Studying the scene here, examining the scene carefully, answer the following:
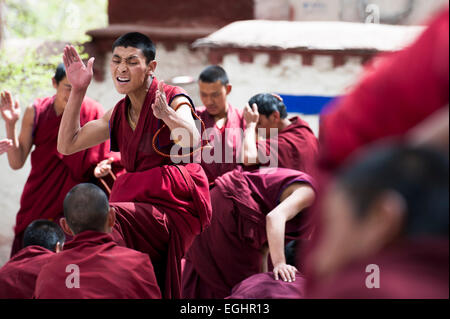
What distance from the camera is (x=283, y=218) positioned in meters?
3.59

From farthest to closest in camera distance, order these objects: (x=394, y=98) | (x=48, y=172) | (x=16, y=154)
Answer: (x=48, y=172), (x=16, y=154), (x=394, y=98)

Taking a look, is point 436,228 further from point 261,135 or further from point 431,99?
point 261,135

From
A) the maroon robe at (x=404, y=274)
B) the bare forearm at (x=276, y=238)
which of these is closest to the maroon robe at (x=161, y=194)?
the bare forearm at (x=276, y=238)

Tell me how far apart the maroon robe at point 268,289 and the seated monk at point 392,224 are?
180 cm

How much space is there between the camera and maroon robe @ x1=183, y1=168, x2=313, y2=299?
4023 millimetres

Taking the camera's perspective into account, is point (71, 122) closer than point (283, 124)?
Yes

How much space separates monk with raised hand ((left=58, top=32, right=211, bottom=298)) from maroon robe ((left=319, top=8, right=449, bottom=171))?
1.99 metres

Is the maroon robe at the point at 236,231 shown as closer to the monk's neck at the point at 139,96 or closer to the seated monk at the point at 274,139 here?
the seated monk at the point at 274,139

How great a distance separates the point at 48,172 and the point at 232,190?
1.80 metres

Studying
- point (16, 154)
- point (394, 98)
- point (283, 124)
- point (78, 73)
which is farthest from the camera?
point (16, 154)

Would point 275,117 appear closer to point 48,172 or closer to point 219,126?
point 219,126

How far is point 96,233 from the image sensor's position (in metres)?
2.87

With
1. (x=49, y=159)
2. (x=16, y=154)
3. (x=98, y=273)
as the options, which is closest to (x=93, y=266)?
(x=98, y=273)
